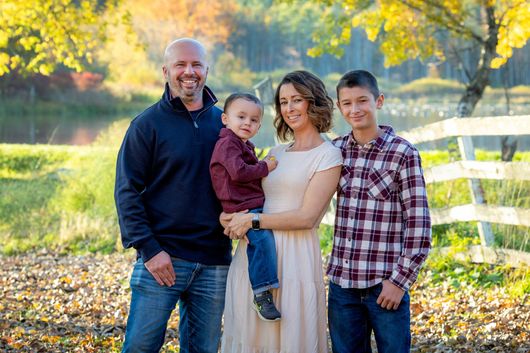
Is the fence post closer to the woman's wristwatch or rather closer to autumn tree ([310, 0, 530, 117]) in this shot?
autumn tree ([310, 0, 530, 117])

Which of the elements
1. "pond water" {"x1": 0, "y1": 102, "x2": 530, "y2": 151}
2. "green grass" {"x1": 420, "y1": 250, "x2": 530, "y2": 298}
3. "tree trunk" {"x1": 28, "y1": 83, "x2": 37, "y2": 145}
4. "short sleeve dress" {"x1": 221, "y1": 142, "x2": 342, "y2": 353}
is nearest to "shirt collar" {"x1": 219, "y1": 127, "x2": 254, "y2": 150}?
"short sleeve dress" {"x1": 221, "y1": 142, "x2": 342, "y2": 353}

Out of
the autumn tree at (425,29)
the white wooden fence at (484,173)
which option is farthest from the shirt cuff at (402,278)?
the autumn tree at (425,29)

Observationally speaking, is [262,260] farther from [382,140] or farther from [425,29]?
[425,29]

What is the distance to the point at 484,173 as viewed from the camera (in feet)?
19.4

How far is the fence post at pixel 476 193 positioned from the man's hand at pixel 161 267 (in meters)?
3.77

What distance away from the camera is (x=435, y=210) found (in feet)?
21.3

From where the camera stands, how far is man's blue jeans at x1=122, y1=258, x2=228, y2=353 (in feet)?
Result: 9.90

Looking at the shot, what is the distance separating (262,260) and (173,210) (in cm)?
45

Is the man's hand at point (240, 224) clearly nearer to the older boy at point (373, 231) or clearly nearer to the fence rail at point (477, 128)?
the older boy at point (373, 231)

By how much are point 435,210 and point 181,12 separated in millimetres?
28984

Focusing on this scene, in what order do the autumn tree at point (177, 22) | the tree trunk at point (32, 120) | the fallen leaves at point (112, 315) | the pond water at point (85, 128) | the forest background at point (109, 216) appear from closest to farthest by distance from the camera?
the fallen leaves at point (112, 315), the forest background at point (109, 216), the pond water at point (85, 128), the tree trunk at point (32, 120), the autumn tree at point (177, 22)

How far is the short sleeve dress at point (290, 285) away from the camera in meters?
3.00

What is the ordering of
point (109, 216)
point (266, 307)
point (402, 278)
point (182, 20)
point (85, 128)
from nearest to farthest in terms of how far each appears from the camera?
point (402, 278) < point (266, 307) < point (109, 216) < point (85, 128) < point (182, 20)

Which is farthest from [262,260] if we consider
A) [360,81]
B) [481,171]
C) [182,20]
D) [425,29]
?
[182,20]
